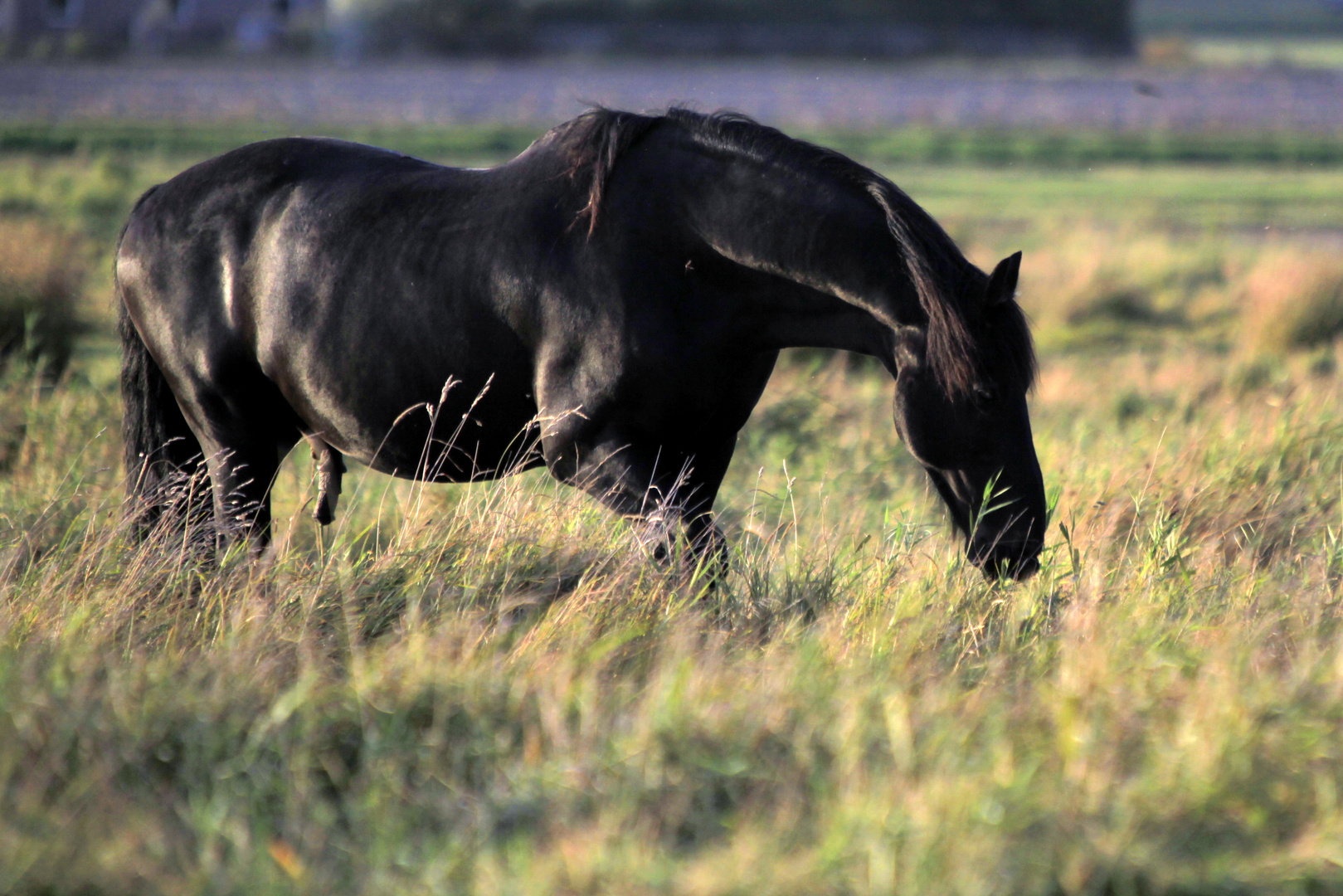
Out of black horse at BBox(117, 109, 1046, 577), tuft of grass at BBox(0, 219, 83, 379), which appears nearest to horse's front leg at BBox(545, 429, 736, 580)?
black horse at BBox(117, 109, 1046, 577)

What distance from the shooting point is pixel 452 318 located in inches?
148

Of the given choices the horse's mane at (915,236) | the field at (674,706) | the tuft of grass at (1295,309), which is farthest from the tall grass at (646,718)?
the tuft of grass at (1295,309)

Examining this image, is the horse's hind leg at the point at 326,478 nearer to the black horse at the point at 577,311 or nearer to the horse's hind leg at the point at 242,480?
the black horse at the point at 577,311

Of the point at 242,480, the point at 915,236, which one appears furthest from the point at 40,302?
the point at 915,236

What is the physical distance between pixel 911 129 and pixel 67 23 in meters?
33.6

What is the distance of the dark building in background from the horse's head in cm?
5068

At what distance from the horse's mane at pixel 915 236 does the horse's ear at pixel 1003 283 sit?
0.03 metres

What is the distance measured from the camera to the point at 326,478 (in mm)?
4199

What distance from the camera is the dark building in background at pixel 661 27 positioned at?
164ft

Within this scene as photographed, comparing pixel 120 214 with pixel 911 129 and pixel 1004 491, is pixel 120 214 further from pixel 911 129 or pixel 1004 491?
pixel 911 129

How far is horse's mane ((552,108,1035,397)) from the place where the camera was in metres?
3.31

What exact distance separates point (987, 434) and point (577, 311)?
1.25 meters

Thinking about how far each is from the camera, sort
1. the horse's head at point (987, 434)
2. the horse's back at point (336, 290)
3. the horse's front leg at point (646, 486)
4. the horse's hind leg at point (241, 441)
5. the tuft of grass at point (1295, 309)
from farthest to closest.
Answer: the tuft of grass at point (1295, 309), the horse's hind leg at point (241, 441), the horse's back at point (336, 290), the horse's front leg at point (646, 486), the horse's head at point (987, 434)

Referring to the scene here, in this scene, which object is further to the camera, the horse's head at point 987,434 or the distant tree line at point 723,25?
the distant tree line at point 723,25
